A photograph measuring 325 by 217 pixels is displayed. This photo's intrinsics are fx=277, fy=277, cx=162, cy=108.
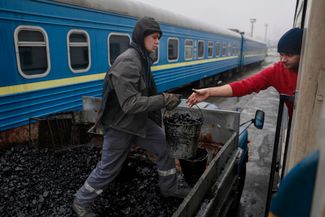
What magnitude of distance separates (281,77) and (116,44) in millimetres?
4771

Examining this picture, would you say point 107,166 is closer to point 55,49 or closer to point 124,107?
point 124,107

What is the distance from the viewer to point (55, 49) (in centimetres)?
499

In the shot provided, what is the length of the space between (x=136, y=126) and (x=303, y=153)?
1836 mm

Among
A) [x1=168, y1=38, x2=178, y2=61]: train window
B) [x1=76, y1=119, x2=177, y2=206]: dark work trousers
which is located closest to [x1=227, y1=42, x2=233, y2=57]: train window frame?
[x1=168, y1=38, x2=178, y2=61]: train window

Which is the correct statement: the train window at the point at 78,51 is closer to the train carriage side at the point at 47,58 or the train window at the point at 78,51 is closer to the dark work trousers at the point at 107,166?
the train carriage side at the point at 47,58

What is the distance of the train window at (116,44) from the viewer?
648cm

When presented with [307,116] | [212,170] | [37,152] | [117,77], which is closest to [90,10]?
[37,152]

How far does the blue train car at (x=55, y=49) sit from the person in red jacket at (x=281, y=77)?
291cm

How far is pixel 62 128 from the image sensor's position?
4352 millimetres

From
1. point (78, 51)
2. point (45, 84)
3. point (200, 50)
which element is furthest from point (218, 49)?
point (45, 84)

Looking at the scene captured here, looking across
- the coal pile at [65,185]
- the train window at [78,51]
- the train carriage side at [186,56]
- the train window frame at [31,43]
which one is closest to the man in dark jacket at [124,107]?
the coal pile at [65,185]

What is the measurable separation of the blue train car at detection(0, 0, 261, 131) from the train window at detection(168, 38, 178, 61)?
46.3 inches

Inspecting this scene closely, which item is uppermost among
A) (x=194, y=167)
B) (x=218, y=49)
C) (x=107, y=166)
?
(x=218, y=49)

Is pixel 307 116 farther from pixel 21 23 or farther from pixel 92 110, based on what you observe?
pixel 21 23
